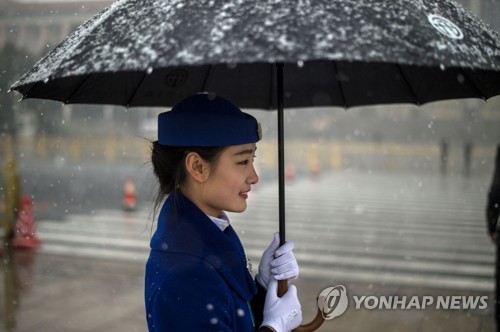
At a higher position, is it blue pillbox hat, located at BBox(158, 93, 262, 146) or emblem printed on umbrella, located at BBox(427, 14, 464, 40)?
emblem printed on umbrella, located at BBox(427, 14, 464, 40)

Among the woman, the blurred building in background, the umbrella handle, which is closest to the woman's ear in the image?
the woman

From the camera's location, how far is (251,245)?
31.3 ft

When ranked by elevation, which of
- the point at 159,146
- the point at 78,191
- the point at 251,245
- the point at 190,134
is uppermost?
the point at 190,134

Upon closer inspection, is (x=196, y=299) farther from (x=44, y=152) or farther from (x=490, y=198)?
(x=44, y=152)

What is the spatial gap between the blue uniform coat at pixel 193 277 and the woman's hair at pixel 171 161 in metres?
0.09

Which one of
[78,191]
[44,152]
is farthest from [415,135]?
[78,191]

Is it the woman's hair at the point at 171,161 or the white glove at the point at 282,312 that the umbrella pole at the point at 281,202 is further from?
the woman's hair at the point at 171,161

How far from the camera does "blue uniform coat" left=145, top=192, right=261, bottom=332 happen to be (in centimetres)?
179

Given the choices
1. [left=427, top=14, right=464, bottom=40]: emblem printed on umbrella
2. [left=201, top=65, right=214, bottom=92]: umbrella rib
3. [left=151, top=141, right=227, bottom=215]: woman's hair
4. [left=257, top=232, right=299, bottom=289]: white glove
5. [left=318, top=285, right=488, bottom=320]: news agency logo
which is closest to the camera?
[left=427, top=14, right=464, bottom=40]: emblem printed on umbrella

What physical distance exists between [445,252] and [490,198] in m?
5.15

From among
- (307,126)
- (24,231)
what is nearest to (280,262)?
(24,231)

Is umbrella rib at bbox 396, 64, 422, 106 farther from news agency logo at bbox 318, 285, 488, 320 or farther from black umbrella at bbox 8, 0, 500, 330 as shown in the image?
news agency logo at bbox 318, 285, 488, 320

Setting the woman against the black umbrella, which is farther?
the woman

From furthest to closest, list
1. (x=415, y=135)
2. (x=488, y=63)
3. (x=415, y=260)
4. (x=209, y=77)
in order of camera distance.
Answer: (x=415, y=135) < (x=415, y=260) < (x=209, y=77) < (x=488, y=63)
